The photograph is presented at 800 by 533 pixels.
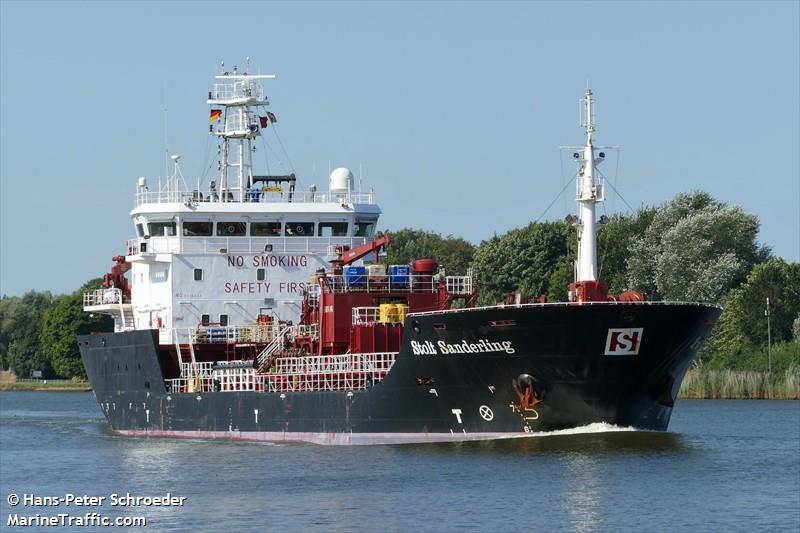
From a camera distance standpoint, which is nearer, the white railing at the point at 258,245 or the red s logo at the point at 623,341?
the red s logo at the point at 623,341

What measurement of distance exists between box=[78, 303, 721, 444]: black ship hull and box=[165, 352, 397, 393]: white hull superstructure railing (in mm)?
584

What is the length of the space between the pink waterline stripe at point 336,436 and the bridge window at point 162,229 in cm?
671

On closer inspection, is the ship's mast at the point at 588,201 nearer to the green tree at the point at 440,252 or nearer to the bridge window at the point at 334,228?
the bridge window at the point at 334,228

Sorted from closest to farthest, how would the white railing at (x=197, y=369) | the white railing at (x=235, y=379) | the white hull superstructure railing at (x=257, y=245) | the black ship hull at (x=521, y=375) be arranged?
the black ship hull at (x=521, y=375)
the white railing at (x=235, y=379)
the white railing at (x=197, y=369)
the white hull superstructure railing at (x=257, y=245)

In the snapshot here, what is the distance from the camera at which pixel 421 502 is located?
34.5 meters

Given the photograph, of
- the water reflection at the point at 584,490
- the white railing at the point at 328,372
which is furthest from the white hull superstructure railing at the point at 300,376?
the water reflection at the point at 584,490

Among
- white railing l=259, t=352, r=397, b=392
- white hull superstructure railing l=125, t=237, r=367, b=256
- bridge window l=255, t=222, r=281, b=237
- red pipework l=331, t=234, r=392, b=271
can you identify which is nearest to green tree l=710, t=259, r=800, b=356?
white hull superstructure railing l=125, t=237, r=367, b=256

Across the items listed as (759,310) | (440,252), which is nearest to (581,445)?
(759,310)

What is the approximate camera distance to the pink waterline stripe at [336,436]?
4281 centimetres

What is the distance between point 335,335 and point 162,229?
10404 millimetres

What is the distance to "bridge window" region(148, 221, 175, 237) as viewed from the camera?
5512cm

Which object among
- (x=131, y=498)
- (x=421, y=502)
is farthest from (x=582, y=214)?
(x=131, y=498)

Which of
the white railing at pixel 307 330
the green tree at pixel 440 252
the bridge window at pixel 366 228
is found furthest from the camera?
the green tree at pixel 440 252

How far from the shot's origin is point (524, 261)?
99375 millimetres
